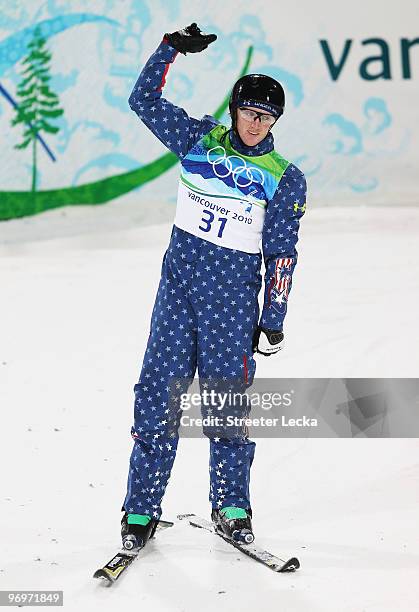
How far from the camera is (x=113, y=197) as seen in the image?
838 cm

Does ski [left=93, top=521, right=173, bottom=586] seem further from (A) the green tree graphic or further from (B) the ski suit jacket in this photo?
(A) the green tree graphic

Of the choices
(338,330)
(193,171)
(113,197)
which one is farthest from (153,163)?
(193,171)

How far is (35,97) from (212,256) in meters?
5.63

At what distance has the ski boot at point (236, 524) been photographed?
302 cm

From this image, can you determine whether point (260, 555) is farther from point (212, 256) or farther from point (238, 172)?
point (238, 172)

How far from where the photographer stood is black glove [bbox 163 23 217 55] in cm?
290

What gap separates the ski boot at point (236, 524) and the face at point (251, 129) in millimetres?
1104

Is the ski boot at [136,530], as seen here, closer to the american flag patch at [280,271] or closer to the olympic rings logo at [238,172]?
the american flag patch at [280,271]

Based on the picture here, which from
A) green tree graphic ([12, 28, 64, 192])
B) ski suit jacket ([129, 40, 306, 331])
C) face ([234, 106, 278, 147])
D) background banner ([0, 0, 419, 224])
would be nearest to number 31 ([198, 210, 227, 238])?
ski suit jacket ([129, 40, 306, 331])

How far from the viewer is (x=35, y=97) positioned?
26.8 feet

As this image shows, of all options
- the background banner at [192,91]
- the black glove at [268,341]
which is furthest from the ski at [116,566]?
the background banner at [192,91]

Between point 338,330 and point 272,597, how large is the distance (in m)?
3.07

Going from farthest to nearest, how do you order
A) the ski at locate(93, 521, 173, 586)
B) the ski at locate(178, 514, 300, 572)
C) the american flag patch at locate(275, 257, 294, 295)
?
1. the american flag patch at locate(275, 257, 294, 295)
2. the ski at locate(178, 514, 300, 572)
3. the ski at locate(93, 521, 173, 586)

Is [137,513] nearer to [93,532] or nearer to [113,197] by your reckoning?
[93,532]
